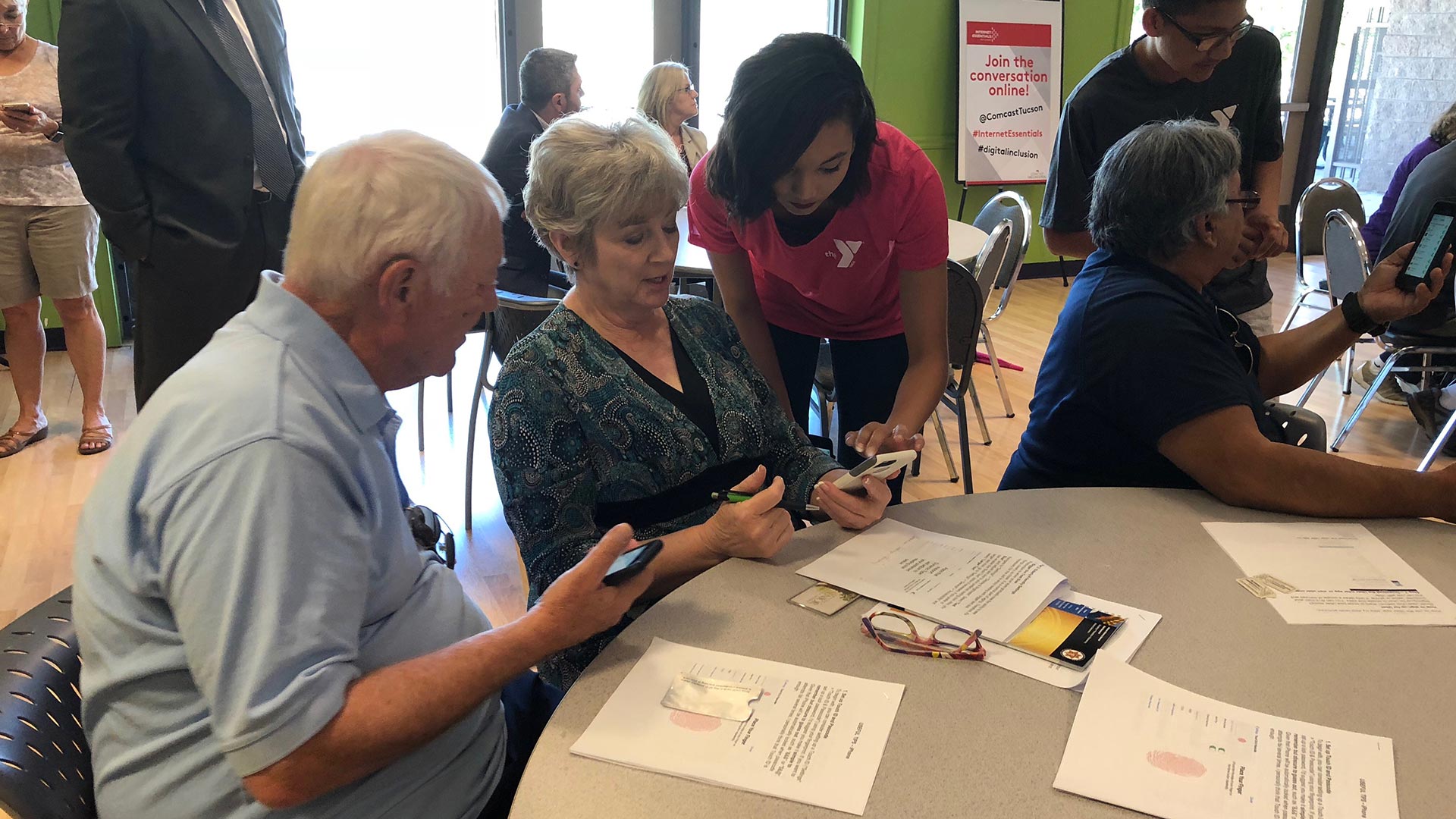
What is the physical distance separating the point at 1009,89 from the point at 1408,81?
355cm

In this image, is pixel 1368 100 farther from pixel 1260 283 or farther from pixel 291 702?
pixel 291 702

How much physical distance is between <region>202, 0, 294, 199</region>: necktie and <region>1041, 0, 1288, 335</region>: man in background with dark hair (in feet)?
6.63

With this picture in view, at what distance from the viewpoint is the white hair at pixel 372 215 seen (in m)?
0.93

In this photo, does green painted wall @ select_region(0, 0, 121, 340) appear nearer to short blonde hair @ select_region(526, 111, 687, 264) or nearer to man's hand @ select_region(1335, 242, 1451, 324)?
short blonde hair @ select_region(526, 111, 687, 264)

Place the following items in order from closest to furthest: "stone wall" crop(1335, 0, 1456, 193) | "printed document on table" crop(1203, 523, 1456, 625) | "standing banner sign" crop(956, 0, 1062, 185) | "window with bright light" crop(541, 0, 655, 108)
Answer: "printed document on table" crop(1203, 523, 1456, 625)
"window with bright light" crop(541, 0, 655, 108)
"standing banner sign" crop(956, 0, 1062, 185)
"stone wall" crop(1335, 0, 1456, 193)

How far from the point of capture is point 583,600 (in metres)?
0.98

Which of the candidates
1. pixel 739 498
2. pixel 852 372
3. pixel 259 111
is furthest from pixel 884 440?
pixel 259 111

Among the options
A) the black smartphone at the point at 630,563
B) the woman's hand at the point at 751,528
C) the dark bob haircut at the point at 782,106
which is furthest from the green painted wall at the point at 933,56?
the black smartphone at the point at 630,563

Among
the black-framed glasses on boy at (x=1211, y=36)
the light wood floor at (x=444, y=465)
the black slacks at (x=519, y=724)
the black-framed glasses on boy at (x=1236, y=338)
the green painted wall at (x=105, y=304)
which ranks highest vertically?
the black-framed glasses on boy at (x=1211, y=36)

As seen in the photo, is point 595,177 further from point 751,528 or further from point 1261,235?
point 1261,235

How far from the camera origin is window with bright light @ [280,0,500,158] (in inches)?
197

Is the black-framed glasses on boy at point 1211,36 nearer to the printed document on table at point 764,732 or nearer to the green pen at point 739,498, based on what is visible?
the green pen at point 739,498

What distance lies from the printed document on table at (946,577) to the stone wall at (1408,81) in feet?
26.0

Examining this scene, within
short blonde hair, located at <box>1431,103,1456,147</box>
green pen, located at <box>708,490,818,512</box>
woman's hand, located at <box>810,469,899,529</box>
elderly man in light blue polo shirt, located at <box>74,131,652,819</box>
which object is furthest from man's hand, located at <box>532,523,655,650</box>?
short blonde hair, located at <box>1431,103,1456,147</box>
